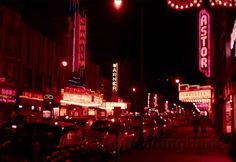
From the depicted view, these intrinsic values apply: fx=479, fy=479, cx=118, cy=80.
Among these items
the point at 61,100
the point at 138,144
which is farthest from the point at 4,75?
the point at 138,144

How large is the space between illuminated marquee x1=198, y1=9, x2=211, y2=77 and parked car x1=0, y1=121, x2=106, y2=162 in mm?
30818

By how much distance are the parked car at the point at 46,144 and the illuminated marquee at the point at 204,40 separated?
1213 inches

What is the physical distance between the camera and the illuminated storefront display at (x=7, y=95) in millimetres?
39031

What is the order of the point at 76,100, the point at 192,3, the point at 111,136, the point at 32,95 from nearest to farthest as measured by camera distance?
the point at 192,3, the point at 111,136, the point at 32,95, the point at 76,100

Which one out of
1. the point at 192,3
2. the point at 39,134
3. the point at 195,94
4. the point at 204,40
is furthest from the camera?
the point at 195,94

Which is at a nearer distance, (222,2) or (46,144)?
(46,144)

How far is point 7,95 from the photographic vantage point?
4009cm

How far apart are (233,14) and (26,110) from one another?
86.5 ft

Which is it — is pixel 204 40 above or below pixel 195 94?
above

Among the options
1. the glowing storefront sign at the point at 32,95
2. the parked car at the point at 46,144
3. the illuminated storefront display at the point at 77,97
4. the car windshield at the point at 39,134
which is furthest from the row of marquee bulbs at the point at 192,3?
the illuminated storefront display at the point at 77,97

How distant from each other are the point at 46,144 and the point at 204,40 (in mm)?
33440

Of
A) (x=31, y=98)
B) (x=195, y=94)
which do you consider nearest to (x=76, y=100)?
(x=31, y=98)

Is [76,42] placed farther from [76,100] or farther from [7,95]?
[7,95]

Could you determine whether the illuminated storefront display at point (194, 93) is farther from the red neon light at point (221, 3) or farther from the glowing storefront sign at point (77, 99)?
the red neon light at point (221, 3)
